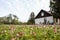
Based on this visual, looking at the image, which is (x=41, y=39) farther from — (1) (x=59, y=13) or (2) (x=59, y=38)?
(1) (x=59, y=13)

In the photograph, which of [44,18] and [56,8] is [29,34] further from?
[44,18]

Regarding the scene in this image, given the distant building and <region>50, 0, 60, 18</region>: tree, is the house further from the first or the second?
<region>50, 0, 60, 18</region>: tree

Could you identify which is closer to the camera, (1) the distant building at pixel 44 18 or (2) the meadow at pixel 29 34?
(2) the meadow at pixel 29 34

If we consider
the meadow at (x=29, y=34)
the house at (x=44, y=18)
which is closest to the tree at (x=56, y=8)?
the house at (x=44, y=18)

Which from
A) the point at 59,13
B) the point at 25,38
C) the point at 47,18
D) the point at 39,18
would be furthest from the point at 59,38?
the point at 39,18

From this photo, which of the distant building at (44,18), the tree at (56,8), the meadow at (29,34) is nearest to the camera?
the meadow at (29,34)

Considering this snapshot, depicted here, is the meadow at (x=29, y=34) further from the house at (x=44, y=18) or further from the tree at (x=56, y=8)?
the house at (x=44, y=18)

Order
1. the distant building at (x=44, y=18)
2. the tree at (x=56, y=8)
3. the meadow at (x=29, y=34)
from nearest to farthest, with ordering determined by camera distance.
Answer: the meadow at (x=29, y=34), the tree at (x=56, y=8), the distant building at (x=44, y=18)

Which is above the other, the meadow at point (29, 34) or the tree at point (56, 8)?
the tree at point (56, 8)

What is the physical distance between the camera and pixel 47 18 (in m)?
65.2

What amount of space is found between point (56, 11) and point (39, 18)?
2602 centimetres

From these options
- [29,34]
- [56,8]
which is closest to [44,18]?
[56,8]

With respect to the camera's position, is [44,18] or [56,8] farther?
[44,18]

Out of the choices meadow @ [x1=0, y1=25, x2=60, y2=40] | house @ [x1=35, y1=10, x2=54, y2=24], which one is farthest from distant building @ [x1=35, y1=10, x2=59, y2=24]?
meadow @ [x1=0, y1=25, x2=60, y2=40]
